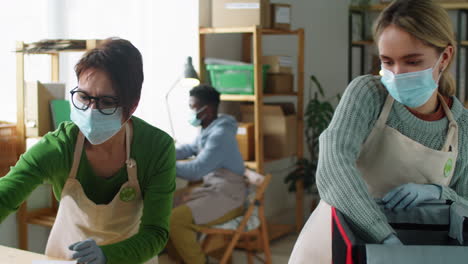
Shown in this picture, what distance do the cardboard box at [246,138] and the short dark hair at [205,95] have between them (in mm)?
612

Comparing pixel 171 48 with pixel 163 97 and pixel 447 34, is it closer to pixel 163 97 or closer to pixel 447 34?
pixel 163 97

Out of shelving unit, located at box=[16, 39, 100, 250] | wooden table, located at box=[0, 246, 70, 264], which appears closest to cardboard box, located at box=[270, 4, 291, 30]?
shelving unit, located at box=[16, 39, 100, 250]

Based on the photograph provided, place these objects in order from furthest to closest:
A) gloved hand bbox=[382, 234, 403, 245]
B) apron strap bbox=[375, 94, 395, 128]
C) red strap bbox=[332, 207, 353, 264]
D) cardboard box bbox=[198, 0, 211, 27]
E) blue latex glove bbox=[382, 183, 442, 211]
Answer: cardboard box bbox=[198, 0, 211, 27], apron strap bbox=[375, 94, 395, 128], blue latex glove bbox=[382, 183, 442, 211], gloved hand bbox=[382, 234, 403, 245], red strap bbox=[332, 207, 353, 264]

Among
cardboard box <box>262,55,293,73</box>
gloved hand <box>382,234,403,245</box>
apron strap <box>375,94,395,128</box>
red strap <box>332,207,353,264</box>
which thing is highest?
cardboard box <box>262,55,293,73</box>

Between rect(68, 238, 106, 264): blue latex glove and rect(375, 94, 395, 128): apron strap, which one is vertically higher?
rect(375, 94, 395, 128): apron strap

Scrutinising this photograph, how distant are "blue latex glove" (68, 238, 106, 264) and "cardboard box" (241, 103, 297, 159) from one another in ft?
11.4

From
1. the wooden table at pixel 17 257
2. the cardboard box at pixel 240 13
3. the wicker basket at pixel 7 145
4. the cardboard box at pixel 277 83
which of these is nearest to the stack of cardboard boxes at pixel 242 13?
the cardboard box at pixel 240 13

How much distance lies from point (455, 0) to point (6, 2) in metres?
4.21

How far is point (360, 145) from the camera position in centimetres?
150

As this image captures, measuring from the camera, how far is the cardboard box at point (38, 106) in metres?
3.30

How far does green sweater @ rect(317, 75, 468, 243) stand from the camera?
132 cm

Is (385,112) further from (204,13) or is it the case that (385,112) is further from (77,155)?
(204,13)

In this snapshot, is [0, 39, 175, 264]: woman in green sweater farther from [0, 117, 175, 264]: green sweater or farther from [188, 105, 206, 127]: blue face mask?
[188, 105, 206, 127]: blue face mask

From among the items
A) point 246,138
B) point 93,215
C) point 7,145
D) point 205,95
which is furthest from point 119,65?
point 246,138
